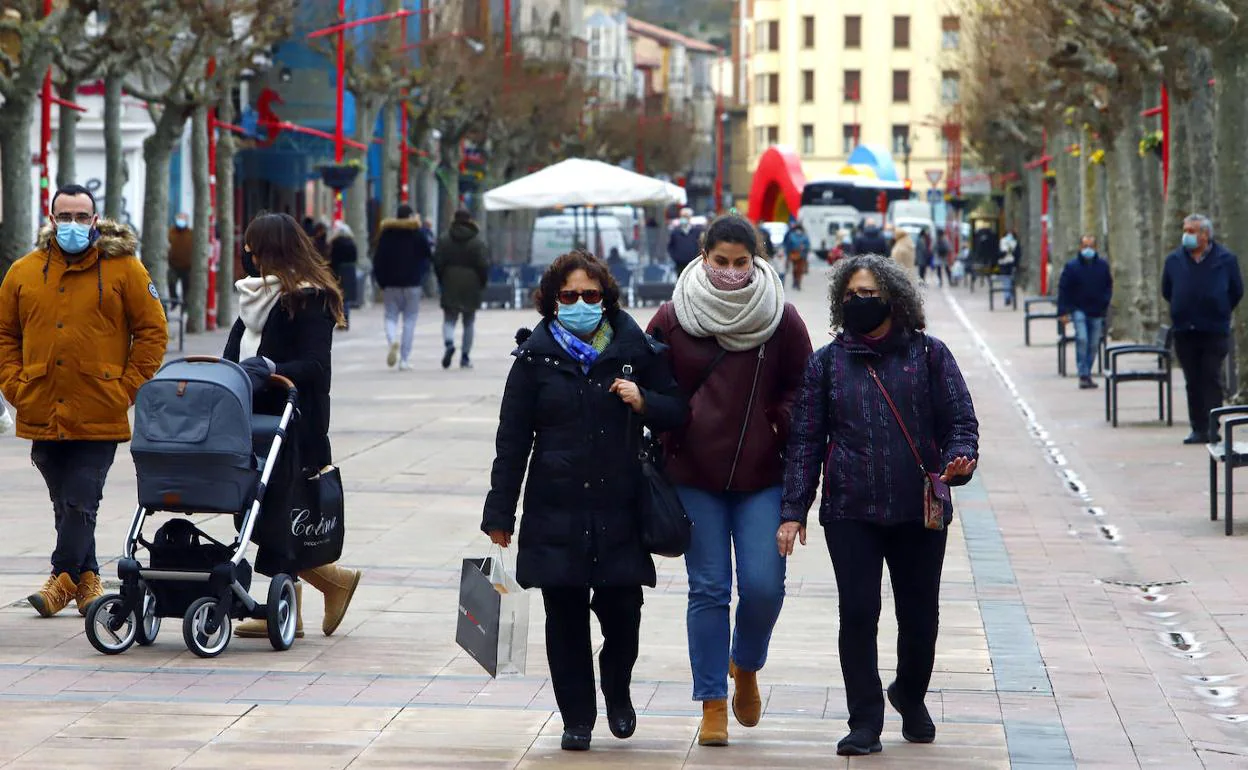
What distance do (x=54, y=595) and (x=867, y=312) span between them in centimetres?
405

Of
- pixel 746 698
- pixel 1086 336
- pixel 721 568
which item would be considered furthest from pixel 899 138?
pixel 721 568

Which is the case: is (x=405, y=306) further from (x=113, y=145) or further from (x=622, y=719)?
(x=622, y=719)

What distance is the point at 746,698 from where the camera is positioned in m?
7.29

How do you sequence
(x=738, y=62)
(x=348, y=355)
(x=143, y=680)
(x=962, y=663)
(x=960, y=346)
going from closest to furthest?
(x=143, y=680) → (x=962, y=663) → (x=348, y=355) → (x=960, y=346) → (x=738, y=62)

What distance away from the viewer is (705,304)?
23.0 ft

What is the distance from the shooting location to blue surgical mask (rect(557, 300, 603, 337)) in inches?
270

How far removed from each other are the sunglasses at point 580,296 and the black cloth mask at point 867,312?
2.44ft

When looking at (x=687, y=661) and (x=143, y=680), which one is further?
(x=687, y=661)

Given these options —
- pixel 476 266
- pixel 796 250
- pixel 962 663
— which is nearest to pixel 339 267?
pixel 476 266

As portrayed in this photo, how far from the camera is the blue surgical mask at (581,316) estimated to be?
270 inches

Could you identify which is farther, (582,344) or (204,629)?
(204,629)

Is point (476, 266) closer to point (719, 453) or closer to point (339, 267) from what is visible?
point (339, 267)

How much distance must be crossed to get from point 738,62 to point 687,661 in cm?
14372

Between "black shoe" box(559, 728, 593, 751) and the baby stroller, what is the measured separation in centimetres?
194
